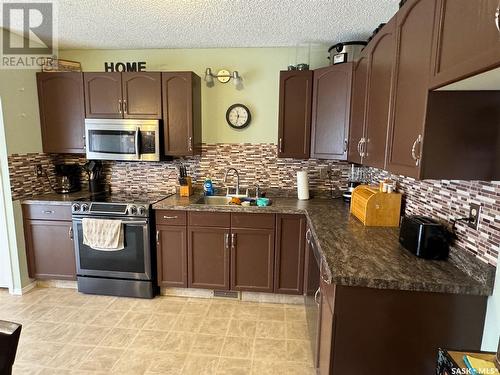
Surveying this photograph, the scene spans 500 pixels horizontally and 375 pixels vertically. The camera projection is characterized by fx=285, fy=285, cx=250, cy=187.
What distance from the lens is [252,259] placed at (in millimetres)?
2645

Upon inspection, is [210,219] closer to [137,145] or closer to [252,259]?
[252,259]

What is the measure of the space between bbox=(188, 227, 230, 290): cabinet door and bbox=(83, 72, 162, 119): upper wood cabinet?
1261mm

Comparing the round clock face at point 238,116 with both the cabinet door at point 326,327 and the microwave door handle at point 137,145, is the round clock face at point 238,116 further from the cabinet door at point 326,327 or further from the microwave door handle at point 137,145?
the cabinet door at point 326,327

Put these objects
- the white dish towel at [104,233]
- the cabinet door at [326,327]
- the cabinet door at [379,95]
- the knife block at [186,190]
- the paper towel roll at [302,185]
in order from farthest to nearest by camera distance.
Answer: the knife block at [186,190] → the paper towel roll at [302,185] → the white dish towel at [104,233] → the cabinet door at [379,95] → the cabinet door at [326,327]

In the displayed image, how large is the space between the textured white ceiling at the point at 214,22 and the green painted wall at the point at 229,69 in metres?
0.11

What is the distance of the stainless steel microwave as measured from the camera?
9.16 ft

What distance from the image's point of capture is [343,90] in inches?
98.9

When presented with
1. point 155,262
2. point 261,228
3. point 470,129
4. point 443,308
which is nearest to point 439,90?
point 470,129

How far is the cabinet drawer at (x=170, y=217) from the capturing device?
2.63 metres

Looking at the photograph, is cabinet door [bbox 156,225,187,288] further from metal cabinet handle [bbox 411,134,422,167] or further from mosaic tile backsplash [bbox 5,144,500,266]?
metal cabinet handle [bbox 411,134,422,167]

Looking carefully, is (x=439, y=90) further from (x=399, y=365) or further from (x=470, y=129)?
(x=399, y=365)

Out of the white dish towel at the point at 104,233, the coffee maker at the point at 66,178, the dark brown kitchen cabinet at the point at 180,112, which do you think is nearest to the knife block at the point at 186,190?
the dark brown kitchen cabinet at the point at 180,112

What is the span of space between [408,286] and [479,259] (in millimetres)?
394

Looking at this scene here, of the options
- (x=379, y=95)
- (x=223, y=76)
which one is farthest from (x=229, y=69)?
(x=379, y=95)
